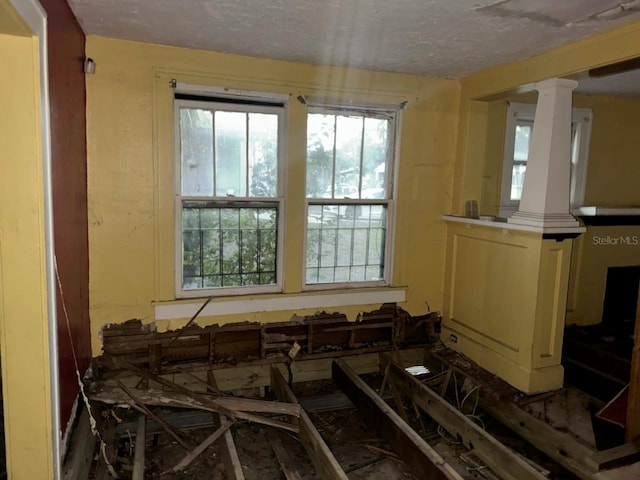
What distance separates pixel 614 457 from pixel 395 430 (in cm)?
118

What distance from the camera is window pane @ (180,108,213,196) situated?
10.9ft

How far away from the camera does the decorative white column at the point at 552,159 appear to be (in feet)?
10.1

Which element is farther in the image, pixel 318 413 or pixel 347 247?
pixel 347 247

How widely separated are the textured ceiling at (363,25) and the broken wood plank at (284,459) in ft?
8.37

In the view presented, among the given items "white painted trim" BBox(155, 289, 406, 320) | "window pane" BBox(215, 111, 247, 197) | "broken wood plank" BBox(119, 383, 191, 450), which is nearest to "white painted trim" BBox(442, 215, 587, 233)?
"white painted trim" BBox(155, 289, 406, 320)

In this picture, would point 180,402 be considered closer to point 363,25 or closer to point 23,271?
Result: point 23,271

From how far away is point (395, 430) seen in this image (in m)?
2.74

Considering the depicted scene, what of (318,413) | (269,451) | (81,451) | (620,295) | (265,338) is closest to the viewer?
(81,451)

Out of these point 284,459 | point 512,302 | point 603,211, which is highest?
point 603,211

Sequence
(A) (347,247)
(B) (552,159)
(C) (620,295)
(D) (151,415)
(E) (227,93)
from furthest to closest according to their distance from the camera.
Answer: (C) (620,295) < (A) (347,247) < (E) (227,93) < (B) (552,159) < (D) (151,415)

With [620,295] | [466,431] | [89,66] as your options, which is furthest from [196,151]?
[620,295]

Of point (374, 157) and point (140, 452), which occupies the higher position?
point (374, 157)

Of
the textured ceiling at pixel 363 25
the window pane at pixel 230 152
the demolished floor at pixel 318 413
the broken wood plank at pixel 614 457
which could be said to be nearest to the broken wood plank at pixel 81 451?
the demolished floor at pixel 318 413

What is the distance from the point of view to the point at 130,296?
3301mm
